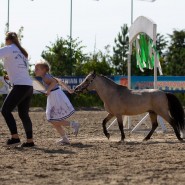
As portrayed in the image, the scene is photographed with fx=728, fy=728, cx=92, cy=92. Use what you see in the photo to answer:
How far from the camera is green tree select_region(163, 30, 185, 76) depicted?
50.2m

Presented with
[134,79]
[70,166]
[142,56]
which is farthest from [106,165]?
[134,79]

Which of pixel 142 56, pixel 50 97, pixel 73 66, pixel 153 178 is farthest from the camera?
pixel 73 66

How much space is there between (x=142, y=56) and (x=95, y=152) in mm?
6630

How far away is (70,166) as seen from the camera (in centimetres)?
897

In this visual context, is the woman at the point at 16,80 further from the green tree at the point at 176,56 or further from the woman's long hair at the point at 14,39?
the green tree at the point at 176,56

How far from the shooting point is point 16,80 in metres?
11.8

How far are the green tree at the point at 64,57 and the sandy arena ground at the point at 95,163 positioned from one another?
2868 centimetres

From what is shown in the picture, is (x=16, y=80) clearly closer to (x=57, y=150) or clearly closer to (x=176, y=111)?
(x=57, y=150)

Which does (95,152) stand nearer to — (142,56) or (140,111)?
(140,111)

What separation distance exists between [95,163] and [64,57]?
3400 centimetres

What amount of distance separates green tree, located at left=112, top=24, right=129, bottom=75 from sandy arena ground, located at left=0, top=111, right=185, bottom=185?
3528 centimetres

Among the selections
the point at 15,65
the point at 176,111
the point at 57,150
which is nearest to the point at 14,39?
the point at 15,65

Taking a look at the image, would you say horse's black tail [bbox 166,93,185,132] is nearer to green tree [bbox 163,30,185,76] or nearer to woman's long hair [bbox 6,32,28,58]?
woman's long hair [bbox 6,32,28,58]

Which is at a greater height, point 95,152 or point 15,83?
point 15,83
